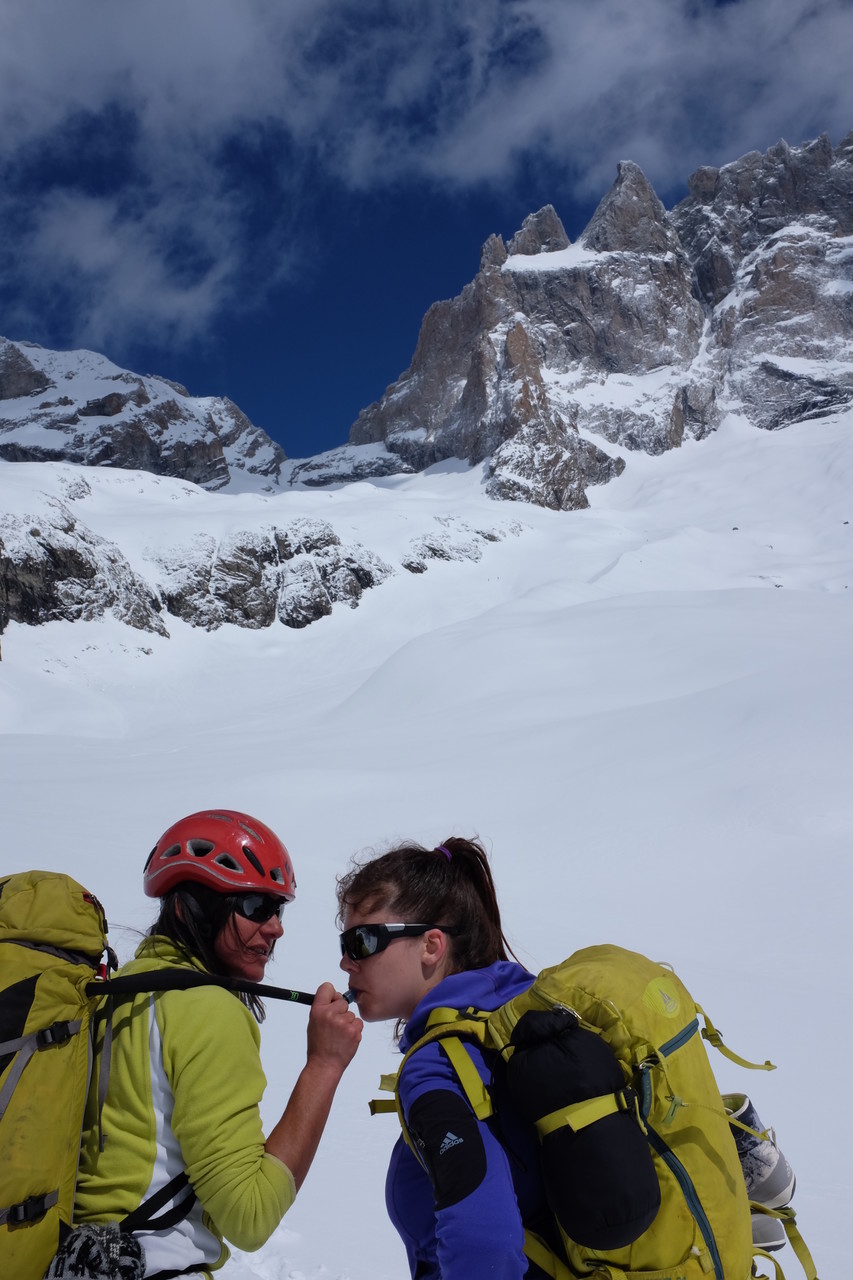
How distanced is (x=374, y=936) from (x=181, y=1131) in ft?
1.91

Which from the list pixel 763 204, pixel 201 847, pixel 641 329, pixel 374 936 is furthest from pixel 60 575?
pixel 763 204

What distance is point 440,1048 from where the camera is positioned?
1635 millimetres

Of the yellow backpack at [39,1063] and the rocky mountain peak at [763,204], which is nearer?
the yellow backpack at [39,1063]

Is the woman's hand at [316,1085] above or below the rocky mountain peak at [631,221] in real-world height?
below

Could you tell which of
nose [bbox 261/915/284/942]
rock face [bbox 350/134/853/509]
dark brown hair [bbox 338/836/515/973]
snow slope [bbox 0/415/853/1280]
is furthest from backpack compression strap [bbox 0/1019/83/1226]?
→ rock face [bbox 350/134/853/509]

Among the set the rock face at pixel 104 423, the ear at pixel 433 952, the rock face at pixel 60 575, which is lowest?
the ear at pixel 433 952

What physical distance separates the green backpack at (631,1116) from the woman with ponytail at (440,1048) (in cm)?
6

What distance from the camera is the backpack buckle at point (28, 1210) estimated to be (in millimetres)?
1532

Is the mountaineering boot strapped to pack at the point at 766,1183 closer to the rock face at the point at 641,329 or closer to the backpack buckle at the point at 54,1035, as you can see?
the backpack buckle at the point at 54,1035

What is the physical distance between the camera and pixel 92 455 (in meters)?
105

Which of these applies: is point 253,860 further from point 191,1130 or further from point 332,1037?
point 191,1130

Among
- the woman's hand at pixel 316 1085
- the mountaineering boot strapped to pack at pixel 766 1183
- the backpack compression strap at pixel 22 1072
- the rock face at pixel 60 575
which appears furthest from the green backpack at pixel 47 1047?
the rock face at pixel 60 575

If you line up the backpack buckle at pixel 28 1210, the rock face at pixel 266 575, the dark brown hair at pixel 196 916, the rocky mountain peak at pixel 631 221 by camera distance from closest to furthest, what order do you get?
the backpack buckle at pixel 28 1210 < the dark brown hair at pixel 196 916 < the rock face at pixel 266 575 < the rocky mountain peak at pixel 631 221

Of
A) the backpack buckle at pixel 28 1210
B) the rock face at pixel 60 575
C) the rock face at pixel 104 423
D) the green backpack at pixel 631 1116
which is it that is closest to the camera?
the green backpack at pixel 631 1116
